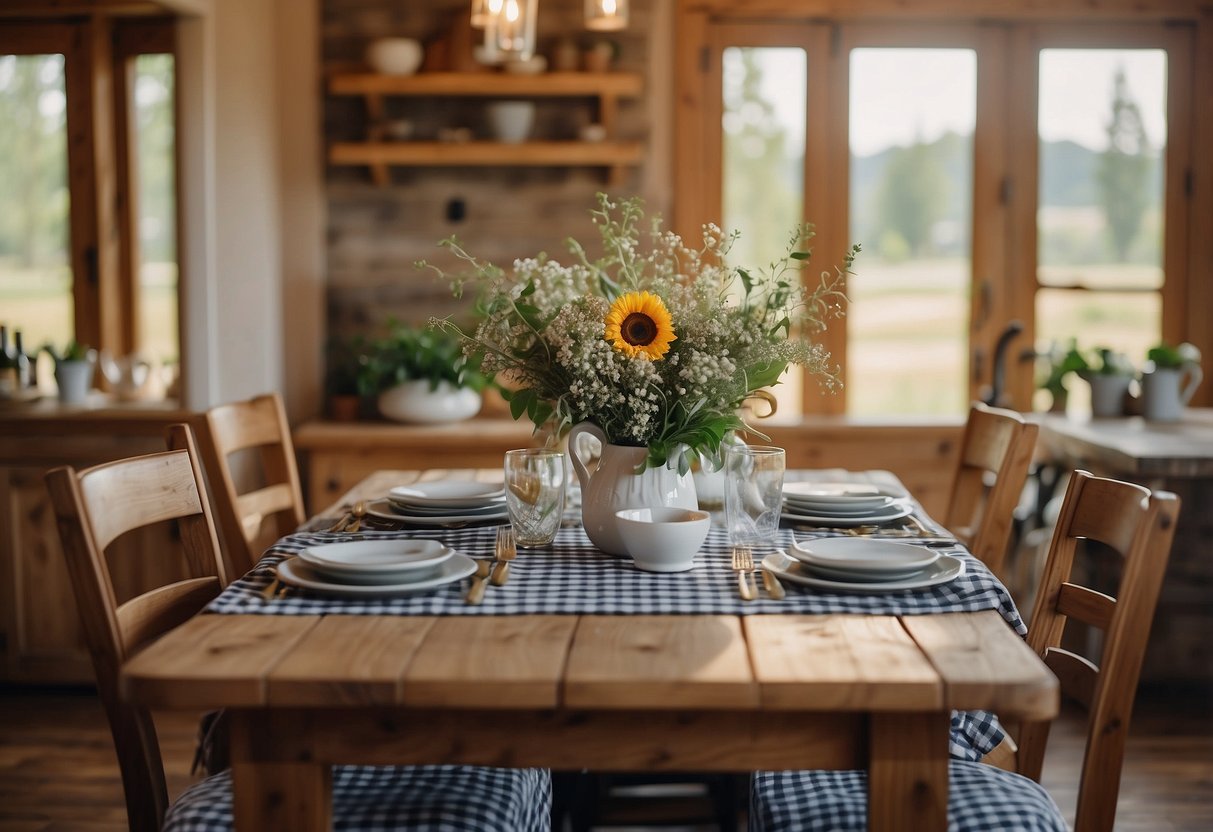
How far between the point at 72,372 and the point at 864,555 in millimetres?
2666

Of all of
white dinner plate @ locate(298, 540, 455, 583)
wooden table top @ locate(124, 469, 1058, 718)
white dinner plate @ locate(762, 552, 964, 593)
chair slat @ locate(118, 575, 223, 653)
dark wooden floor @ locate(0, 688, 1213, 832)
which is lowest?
dark wooden floor @ locate(0, 688, 1213, 832)

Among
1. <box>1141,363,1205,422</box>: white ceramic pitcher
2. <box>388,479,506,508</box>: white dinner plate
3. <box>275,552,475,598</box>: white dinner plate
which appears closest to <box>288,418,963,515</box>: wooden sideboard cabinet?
<box>1141,363,1205,422</box>: white ceramic pitcher

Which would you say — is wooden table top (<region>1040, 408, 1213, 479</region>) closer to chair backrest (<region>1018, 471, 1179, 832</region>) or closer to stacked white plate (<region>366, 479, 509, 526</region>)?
chair backrest (<region>1018, 471, 1179, 832</region>)

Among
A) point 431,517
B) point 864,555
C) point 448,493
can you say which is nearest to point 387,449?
point 448,493

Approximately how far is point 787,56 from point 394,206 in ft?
4.64

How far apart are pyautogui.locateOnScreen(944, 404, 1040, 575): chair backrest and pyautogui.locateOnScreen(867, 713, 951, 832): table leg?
1.02 metres

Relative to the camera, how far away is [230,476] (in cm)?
264

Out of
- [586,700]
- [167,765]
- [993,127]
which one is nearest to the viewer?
[586,700]

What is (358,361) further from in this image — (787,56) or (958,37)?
(958,37)

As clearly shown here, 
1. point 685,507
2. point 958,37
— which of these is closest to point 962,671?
point 685,507

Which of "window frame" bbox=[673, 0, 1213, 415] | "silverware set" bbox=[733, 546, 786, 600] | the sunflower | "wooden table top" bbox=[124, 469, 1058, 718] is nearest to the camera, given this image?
"wooden table top" bbox=[124, 469, 1058, 718]

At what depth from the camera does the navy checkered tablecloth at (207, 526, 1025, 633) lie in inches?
62.7

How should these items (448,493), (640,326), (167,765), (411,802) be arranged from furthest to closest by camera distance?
(167,765) → (448,493) → (640,326) → (411,802)

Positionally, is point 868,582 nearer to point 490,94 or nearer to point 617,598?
point 617,598
